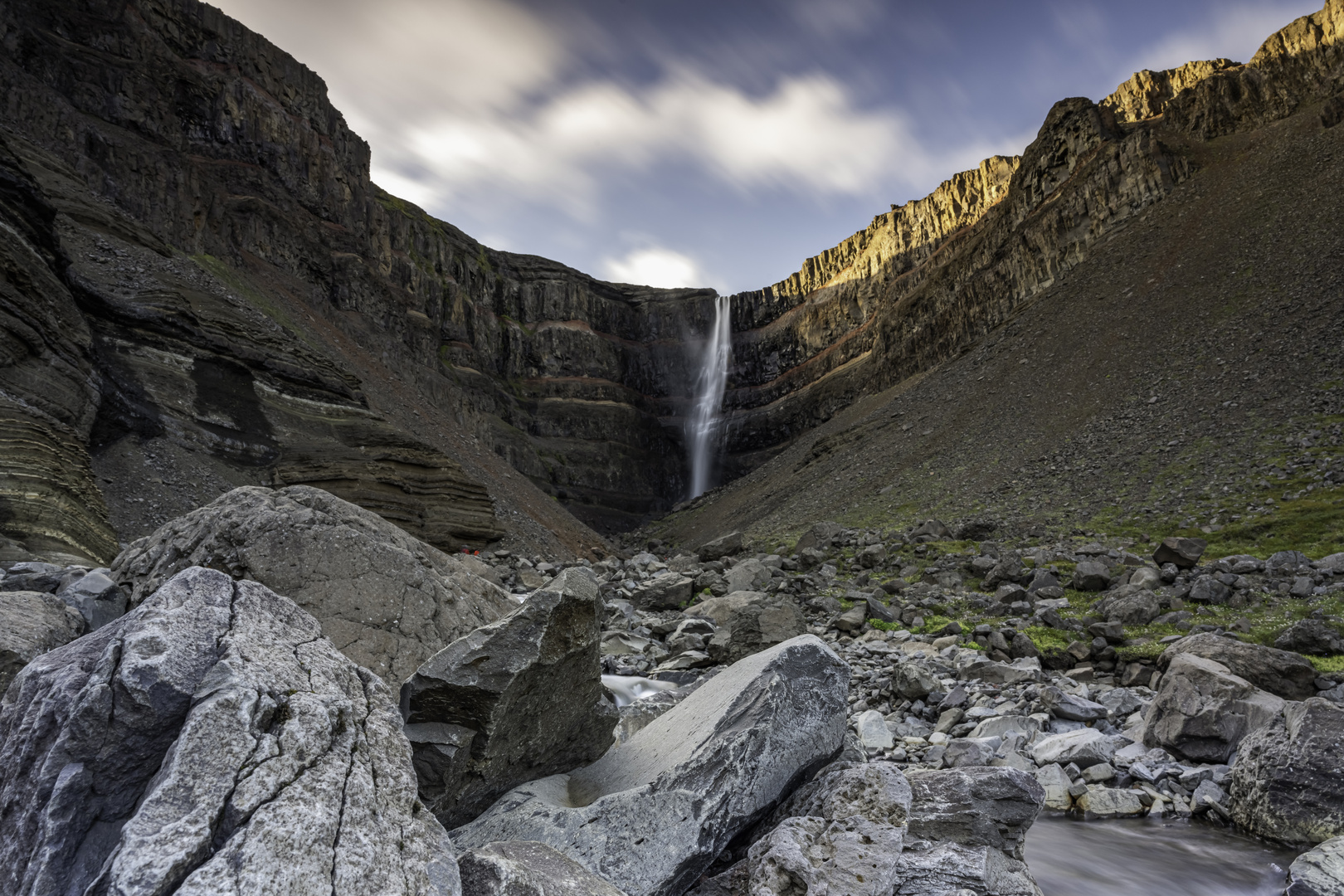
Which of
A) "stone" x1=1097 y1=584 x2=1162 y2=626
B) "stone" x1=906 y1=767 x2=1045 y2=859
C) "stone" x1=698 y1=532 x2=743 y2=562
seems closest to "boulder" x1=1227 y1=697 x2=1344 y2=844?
"stone" x1=906 y1=767 x2=1045 y2=859

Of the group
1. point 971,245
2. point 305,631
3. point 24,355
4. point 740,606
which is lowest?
point 740,606

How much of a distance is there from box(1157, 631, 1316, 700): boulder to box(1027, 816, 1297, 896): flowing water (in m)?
3.16

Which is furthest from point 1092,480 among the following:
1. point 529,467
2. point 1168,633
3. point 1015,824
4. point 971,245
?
point 529,467

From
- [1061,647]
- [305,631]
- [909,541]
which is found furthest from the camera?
[909,541]

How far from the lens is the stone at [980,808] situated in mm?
4746

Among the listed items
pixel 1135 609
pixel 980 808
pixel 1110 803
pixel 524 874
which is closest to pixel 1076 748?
pixel 1110 803

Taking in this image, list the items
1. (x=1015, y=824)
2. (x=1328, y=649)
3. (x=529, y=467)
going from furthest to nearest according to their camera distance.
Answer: (x=529, y=467)
(x=1328, y=649)
(x=1015, y=824)

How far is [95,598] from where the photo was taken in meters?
6.04

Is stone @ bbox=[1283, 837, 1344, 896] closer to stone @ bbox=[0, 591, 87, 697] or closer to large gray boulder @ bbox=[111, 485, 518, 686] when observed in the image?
large gray boulder @ bbox=[111, 485, 518, 686]

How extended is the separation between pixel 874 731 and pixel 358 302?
53546 millimetres

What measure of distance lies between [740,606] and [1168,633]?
8.17 m

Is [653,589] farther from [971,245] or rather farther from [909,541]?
[971,245]

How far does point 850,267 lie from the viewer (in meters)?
84.5

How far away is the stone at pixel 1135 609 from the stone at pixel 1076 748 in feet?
19.5
